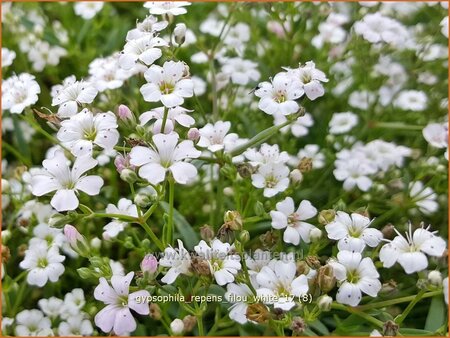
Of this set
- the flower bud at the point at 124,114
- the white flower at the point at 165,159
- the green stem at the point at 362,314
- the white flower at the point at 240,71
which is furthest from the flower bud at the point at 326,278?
the white flower at the point at 240,71

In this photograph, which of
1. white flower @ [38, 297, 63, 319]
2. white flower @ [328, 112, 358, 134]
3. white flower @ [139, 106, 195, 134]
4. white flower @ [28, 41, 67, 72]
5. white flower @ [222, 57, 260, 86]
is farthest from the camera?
white flower @ [28, 41, 67, 72]

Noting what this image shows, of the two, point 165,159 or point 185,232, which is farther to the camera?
point 185,232

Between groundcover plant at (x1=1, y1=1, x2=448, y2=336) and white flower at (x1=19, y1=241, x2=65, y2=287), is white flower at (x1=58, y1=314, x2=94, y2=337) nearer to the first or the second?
groundcover plant at (x1=1, y1=1, x2=448, y2=336)

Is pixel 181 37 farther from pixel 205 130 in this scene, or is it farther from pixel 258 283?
pixel 258 283

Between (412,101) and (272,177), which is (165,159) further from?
(412,101)

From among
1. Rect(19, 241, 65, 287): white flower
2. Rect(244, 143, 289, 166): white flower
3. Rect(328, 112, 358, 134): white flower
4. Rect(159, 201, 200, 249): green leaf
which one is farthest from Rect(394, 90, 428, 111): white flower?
Rect(19, 241, 65, 287): white flower

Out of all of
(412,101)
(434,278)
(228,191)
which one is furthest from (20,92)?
(412,101)

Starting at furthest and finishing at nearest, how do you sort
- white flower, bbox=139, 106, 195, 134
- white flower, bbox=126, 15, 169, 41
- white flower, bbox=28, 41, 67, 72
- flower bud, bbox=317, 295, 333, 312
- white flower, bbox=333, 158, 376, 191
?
white flower, bbox=28, 41, 67, 72
white flower, bbox=333, 158, 376, 191
white flower, bbox=126, 15, 169, 41
white flower, bbox=139, 106, 195, 134
flower bud, bbox=317, 295, 333, 312
